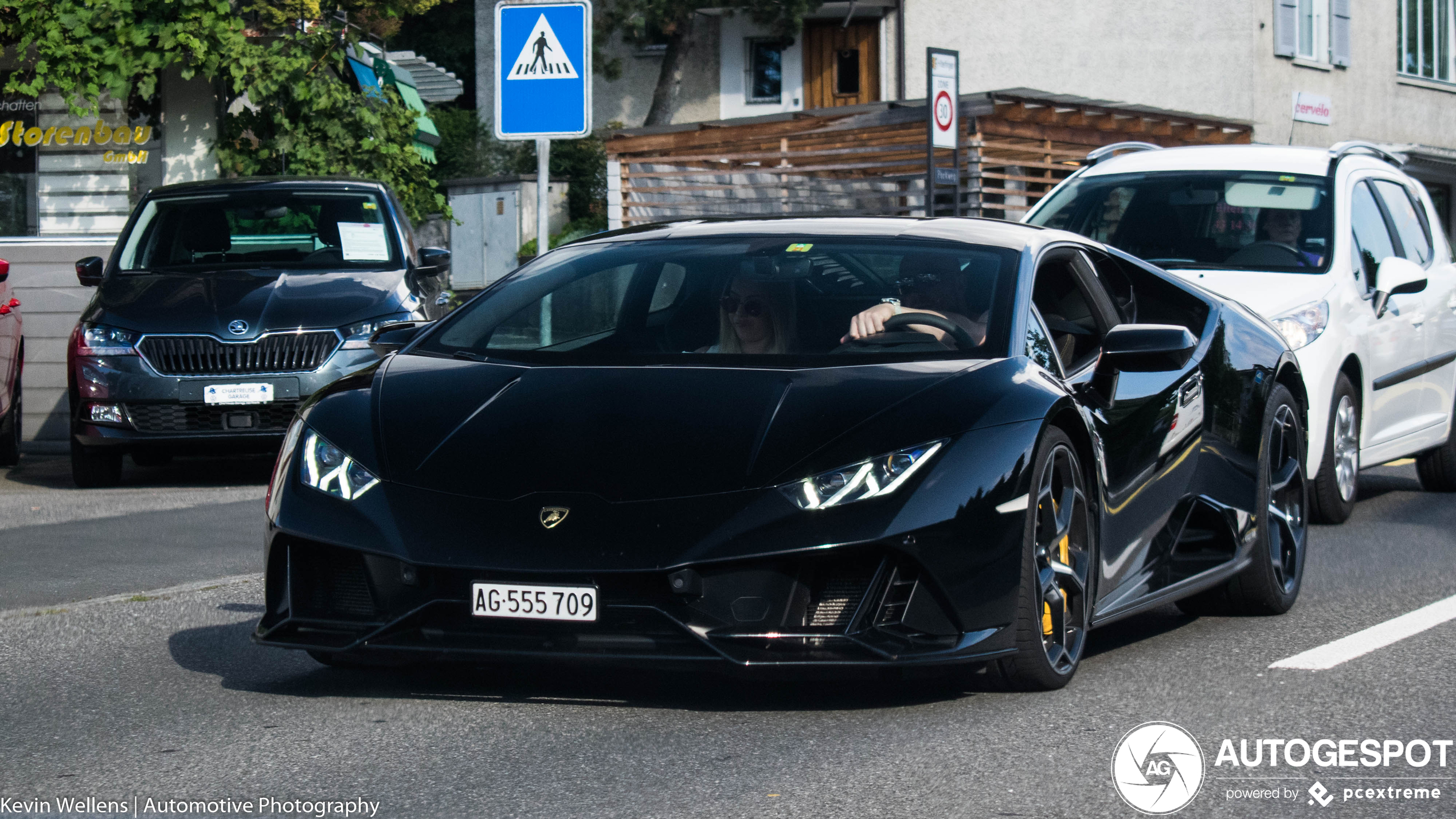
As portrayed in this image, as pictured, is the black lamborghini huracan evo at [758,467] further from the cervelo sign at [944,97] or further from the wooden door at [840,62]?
the wooden door at [840,62]

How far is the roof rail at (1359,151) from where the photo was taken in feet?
34.3

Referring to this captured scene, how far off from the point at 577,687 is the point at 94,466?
747 cm

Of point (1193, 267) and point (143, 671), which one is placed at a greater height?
point (1193, 267)

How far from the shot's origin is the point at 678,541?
15.1ft

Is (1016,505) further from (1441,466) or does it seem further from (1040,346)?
(1441,466)

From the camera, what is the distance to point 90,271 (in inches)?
479

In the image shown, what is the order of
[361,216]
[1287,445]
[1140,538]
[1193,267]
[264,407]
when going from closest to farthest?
[1140,538]
[1287,445]
[1193,267]
[264,407]
[361,216]

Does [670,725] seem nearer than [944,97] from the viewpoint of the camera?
Yes

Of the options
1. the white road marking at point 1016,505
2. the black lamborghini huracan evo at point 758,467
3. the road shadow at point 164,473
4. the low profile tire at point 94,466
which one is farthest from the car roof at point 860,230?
the low profile tire at point 94,466

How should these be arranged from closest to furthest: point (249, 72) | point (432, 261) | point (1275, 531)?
point (1275, 531), point (432, 261), point (249, 72)

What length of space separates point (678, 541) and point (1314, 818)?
1551mm

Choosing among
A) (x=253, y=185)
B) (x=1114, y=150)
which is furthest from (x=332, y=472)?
(x=253, y=185)

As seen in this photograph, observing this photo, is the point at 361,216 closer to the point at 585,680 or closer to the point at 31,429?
the point at 31,429

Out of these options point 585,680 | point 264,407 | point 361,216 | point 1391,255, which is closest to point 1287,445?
point 585,680
